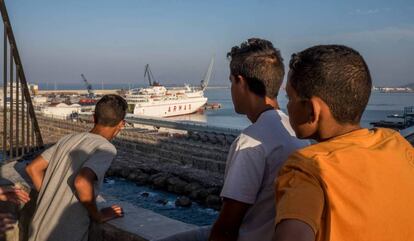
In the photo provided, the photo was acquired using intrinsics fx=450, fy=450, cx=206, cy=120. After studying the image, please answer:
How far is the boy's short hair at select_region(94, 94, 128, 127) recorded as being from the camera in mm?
2775

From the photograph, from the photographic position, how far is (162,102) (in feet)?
224

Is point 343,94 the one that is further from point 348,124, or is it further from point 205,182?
point 205,182

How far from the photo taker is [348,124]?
4.35 ft

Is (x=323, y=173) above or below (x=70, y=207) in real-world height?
above

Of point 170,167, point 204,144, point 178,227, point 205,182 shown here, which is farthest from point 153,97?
point 178,227

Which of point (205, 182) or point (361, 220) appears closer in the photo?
point (361, 220)

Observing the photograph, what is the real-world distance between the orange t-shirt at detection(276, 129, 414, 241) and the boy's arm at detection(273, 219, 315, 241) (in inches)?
0.4

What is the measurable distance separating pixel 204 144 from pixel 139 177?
8.66 m

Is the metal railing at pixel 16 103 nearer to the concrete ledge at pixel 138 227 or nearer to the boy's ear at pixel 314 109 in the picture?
the concrete ledge at pixel 138 227

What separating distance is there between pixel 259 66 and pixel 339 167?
0.93 metres

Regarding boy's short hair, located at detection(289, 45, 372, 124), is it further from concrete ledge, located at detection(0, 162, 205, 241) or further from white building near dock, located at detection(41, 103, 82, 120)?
white building near dock, located at detection(41, 103, 82, 120)

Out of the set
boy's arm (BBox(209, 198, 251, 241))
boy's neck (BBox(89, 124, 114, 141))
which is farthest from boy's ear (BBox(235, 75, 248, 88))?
boy's neck (BBox(89, 124, 114, 141))

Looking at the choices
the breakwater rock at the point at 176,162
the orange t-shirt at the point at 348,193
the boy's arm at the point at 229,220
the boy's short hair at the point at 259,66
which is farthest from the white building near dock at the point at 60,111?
the orange t-shirt at the point at 348,193

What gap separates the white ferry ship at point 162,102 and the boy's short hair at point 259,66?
62.0 metres
